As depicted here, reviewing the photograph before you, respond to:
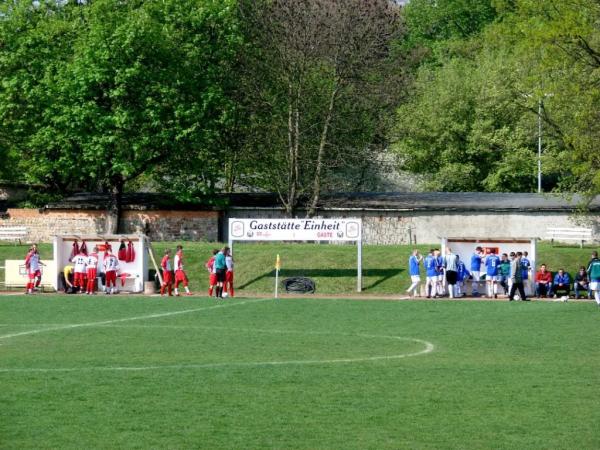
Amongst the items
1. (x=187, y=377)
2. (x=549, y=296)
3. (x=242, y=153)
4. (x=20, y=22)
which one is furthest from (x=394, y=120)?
(x=187, y=377)

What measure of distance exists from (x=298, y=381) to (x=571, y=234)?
125ft

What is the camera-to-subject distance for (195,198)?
63.6m

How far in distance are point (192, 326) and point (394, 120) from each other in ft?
161

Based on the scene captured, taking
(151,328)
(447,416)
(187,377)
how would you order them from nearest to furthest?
1. (447,416)
2. (187,377)
3. (151,328)

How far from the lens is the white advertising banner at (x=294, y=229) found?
49.0 metres

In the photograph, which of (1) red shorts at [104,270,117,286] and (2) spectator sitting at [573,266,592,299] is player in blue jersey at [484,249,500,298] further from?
(1) red shorts at [104,270,117,286]

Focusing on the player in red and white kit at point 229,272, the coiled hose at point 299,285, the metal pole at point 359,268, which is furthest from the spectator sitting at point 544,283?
the player in red and white kit at point 229,272

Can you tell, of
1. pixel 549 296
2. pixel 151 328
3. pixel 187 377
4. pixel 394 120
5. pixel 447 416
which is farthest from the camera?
pixel 394 120

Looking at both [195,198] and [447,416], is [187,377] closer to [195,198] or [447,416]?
[447,416]

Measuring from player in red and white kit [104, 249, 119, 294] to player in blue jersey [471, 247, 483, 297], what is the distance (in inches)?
523

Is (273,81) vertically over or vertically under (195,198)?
over

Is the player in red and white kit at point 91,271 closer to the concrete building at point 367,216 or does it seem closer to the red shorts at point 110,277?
the red shorts at point 110,277

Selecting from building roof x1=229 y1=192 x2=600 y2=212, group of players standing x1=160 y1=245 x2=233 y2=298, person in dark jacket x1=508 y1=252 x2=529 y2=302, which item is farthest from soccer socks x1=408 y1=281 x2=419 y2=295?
building roof x1=229 y1=192 x2=600 y2=212

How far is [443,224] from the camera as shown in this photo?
6338 cm
